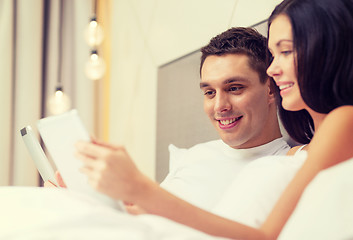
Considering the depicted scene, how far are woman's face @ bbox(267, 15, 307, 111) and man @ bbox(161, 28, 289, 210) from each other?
1.07 ft

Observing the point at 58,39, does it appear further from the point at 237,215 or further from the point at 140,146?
the point at 237,215

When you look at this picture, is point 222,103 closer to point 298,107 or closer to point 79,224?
point 298,107

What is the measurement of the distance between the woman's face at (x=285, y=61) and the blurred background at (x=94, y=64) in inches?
34.2

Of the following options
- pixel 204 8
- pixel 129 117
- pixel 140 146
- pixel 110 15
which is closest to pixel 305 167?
pixel 204 8

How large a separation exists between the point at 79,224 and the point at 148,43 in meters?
1.80

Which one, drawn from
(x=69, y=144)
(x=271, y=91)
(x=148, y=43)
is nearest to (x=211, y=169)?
→ (x=271, y=91)

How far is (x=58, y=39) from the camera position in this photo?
2.66m

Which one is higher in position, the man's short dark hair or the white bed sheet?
the man's short dark hair

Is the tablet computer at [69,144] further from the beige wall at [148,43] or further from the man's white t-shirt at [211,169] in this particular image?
the beige wall at [148,43]

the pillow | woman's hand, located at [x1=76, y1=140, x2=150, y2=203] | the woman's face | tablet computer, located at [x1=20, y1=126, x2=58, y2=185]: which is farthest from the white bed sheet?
the pillow

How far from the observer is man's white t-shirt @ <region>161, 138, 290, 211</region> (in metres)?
1.21

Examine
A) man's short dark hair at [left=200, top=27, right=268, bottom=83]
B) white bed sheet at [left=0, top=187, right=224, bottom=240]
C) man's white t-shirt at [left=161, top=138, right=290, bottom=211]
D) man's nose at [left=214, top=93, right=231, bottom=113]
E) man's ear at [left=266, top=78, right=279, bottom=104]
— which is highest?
man's short dark hair at [left=200, top=27, right=268, bottom=83]

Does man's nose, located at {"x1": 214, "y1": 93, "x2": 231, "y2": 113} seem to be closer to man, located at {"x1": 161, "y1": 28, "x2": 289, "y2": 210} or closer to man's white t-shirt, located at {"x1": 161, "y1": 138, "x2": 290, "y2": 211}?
man, located at {"x1": 161, "y1": 28, "x2": 289, "y2": 210}

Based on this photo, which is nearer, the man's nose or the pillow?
the man's nose
